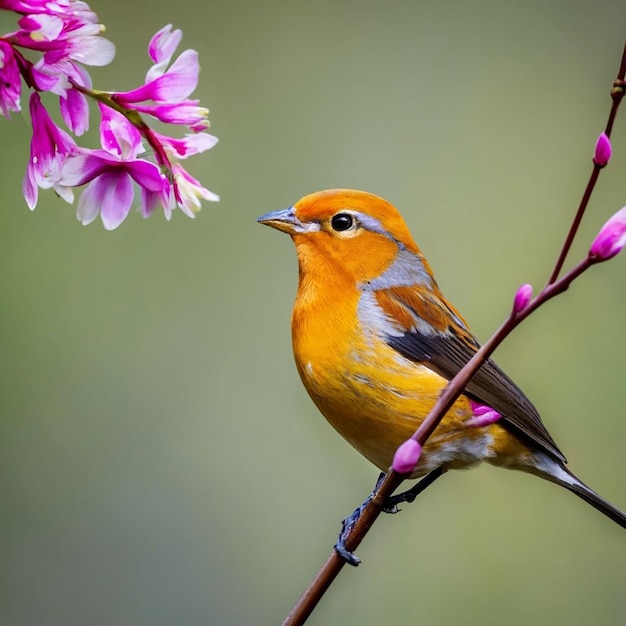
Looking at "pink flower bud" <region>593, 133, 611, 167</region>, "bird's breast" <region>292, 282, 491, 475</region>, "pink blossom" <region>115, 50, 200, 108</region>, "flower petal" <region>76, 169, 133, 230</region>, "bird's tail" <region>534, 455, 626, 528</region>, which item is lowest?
"bird's tail" <region>534, 455, 626, 528</region>

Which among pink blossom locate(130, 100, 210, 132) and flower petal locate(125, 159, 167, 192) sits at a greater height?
pink blossom locate(130, 100, 210, 132)

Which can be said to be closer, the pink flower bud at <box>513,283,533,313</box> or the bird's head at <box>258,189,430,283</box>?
the pink flower bud at <box>513,283,533,313</box>

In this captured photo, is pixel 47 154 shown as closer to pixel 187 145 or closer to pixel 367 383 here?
pixel 187 145

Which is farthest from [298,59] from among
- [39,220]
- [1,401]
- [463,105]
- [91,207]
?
[91,207]

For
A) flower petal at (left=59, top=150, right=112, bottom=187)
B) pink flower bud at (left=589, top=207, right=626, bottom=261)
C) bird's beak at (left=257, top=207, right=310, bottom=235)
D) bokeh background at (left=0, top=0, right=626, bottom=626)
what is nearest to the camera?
pink flower bud at (left=589, top=207, right=626, bottom=261)

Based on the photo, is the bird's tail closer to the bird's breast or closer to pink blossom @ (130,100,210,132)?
the bird's breast

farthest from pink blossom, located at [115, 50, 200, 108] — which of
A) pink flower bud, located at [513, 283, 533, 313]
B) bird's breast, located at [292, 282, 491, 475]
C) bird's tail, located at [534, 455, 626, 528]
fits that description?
bird's tail, located at [534, 455, 626, 528]

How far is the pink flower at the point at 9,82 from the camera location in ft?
1.74

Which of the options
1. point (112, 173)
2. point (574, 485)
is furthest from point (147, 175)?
point (574, 485)

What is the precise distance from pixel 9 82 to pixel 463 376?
0.31 metres

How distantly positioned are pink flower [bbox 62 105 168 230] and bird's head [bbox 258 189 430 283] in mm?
236

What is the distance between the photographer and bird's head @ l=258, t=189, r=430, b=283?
892 millimetres

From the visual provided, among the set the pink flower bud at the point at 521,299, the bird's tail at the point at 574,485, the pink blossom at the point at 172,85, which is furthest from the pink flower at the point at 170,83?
the bird's tail at the point at 574,485

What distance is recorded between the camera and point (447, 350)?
109 centimetres
